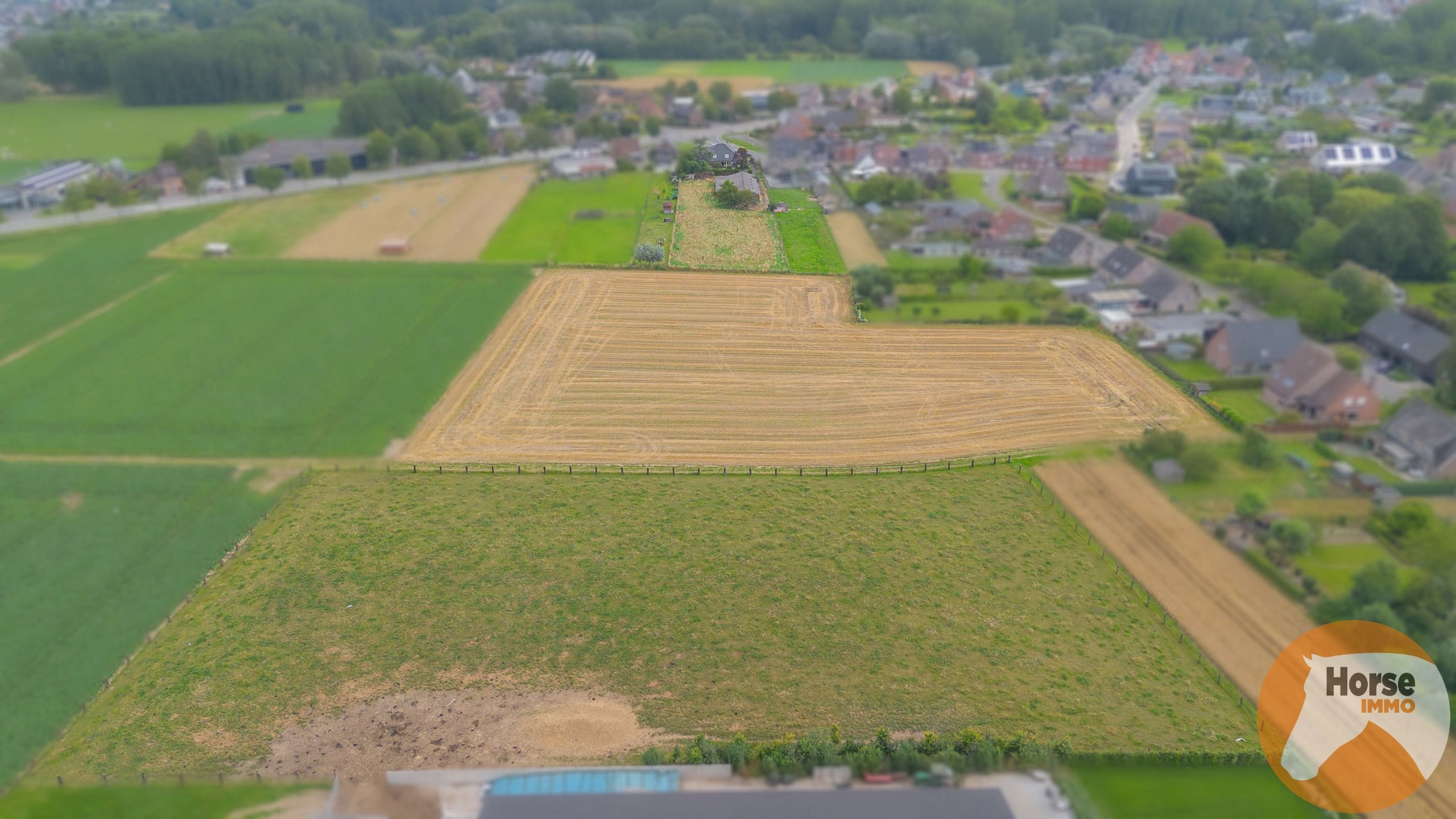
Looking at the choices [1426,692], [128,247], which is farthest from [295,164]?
[1426,692]

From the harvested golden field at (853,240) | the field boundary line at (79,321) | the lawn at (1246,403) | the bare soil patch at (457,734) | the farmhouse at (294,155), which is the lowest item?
the bare soil patch at (457,734)

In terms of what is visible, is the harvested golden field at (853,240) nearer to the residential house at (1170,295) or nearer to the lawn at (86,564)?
the residential house at (1170,295)

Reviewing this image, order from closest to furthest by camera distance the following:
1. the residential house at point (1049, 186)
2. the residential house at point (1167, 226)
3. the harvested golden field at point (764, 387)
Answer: the harvested golden field at point (764, 387) < the residential house at point (1167, 226) < the residential house at point (1049, 186)

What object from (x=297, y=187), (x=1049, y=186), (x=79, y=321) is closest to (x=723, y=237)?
(x=79, y=321)

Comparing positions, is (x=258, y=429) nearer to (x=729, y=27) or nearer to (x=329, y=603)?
(x=329, y=603)

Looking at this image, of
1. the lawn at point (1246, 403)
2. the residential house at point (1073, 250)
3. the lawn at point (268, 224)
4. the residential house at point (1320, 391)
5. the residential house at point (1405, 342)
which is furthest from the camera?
the lawn at point (268, 224)

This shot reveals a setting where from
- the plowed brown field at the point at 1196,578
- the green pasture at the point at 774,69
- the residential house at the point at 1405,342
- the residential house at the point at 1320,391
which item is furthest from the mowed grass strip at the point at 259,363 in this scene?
the green pasture at the point at 774,69

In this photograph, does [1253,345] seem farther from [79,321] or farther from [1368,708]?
[79,321]

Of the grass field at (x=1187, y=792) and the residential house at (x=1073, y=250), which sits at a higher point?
the residential house at (x=1073, y=250)

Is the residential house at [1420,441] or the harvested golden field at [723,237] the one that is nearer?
the residential house at [1420,441]
